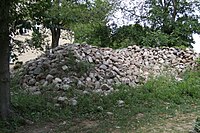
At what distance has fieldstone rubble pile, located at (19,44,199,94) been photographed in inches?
275

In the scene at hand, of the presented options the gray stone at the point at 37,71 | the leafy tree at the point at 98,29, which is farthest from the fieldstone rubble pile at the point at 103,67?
the leafy tree at the point at 98,29

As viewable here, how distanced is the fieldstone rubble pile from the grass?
0.41 m

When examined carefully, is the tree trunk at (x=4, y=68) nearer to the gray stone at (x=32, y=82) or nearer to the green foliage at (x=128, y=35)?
the gray stone at (x=32, y=82)

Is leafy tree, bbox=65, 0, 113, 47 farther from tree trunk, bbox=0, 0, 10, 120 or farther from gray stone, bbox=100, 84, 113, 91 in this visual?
tree trunk, bbox=0, 0, 10, 120

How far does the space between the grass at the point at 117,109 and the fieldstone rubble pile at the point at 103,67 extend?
0.41m

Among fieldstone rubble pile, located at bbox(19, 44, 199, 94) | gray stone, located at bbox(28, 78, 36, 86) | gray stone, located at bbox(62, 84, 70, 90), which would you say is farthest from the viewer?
gray stone, located at bbox(28, 78, 36, 86)

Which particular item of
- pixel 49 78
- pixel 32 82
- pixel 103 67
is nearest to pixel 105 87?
pixel 103 67

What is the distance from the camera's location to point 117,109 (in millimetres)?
5457

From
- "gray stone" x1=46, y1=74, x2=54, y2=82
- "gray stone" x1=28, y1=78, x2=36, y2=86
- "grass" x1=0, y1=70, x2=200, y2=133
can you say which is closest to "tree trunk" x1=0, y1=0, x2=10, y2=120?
"grass" x1=0, y1=70, x2=200, y2=133

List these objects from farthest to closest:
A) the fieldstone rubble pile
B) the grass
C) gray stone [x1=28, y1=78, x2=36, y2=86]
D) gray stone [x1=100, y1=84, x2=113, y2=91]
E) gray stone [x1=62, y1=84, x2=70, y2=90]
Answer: gray stone [x1=28, y1=78, x2=36, y2=86]
the fieldstone rubble pile
gray stone [x1=100, y1=84, x2=113, y2=91]
gray stone [x1=62, y1=84, x2=70, y2=90]
the grass

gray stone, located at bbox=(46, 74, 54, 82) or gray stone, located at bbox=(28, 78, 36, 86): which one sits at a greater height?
gray stone, located at bbox=(46, 74, 54, 82)

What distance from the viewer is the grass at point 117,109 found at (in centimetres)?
449

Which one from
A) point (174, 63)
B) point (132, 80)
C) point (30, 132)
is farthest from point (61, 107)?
point (174, 63)

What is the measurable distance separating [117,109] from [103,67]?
2349 mm
